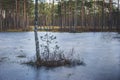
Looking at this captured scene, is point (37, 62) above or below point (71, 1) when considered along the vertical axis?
below

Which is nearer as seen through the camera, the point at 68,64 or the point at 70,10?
the point at 68,64

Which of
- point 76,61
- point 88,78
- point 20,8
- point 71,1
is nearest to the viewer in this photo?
Result: point 88,78

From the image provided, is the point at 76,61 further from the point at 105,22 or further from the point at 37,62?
the point at 105,22

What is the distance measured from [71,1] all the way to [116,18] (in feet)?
55.3

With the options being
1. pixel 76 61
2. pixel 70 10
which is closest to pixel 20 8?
pixel 70 10

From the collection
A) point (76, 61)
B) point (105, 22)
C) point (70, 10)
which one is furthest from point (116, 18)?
point (76, 61)

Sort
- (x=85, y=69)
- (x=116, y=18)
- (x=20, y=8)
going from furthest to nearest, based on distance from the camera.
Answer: (x=20, y=8) → (x=116, y=18) → (x=85, y=69)

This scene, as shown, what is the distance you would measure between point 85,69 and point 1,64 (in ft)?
11.4

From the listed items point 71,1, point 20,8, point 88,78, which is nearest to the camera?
point 88,78

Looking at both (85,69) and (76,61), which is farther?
(76,61)

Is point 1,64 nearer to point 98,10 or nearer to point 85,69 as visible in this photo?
point 85,69

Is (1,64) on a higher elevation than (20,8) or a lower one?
lower

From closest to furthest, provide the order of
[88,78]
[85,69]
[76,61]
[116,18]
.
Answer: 1. [88,78]
2. [85,69]
3. [76,61]
4. [116,18]

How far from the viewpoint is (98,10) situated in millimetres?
90375
